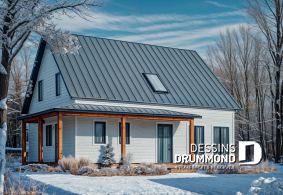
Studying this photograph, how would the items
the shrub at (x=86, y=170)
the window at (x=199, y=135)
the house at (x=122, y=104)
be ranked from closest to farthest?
1. the shrub at (x=86, y=170)
2. the house at (x=122, y=104)
3. the window at (x=199, y=135)

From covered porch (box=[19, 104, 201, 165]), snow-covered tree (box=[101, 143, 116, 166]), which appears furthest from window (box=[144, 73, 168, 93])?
snow-covered tree (box=[101, 143, 116, 166])

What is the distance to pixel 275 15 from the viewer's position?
86.0 ft

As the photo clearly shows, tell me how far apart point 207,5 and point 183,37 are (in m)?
13.3

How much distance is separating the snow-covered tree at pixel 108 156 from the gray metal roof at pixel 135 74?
2559mm

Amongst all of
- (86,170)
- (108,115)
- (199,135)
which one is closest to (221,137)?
(199,135)

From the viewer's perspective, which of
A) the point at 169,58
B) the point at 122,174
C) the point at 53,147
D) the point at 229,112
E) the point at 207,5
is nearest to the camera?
the point at 122,174

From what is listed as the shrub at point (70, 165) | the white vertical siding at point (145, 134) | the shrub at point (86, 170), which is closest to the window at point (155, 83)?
the white vertical siding at point (145, 134)

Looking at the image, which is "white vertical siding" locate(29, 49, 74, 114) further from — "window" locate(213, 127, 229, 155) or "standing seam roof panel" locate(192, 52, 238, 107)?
"standing seam roof panel" locate(192, 52, 238, 107)

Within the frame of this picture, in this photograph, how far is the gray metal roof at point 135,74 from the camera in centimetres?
2003

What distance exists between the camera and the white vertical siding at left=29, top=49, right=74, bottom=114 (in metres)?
20.3

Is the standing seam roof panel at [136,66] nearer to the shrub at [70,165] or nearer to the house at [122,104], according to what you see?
the house at [122,104]

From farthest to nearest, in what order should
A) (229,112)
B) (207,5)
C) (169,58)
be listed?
(207,5), (169,58), (229,112)

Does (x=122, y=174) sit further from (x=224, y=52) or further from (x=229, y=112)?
(x=224, y=52)

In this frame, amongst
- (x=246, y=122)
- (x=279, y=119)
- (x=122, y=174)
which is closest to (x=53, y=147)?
(x=122, y=174)
